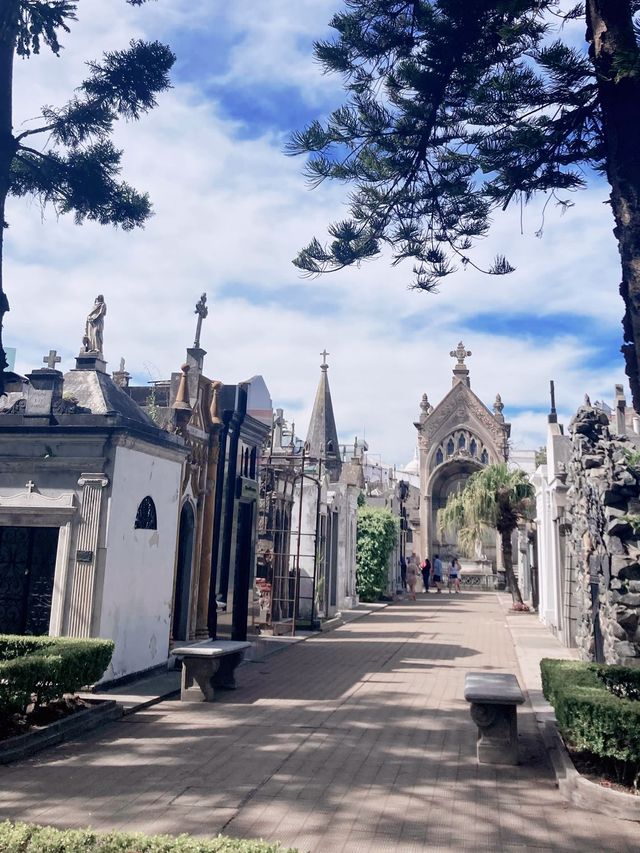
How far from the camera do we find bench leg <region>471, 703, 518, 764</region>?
693 cm

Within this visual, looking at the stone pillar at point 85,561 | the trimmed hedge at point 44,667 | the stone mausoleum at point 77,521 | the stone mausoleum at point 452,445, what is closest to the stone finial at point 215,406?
the stone mausoleum at point 77,521

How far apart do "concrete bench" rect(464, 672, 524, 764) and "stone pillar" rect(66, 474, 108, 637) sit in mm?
5104

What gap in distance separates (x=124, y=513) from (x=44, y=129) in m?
5.03

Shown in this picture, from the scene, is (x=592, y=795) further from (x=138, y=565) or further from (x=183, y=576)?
(x=183, y=576)

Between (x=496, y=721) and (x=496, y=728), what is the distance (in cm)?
6

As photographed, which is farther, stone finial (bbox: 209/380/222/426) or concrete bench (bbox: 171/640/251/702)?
stone finial (bbox: 209/380/222/426)

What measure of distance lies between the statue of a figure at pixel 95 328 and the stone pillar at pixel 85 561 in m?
2.92

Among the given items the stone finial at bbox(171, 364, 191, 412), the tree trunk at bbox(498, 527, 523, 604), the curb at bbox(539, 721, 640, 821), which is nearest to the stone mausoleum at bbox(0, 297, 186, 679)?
the stone finial at bbox(171, 364, 191, 412)

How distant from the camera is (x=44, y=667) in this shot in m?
7.26

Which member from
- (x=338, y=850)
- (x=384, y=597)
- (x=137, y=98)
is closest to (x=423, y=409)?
(x=384, y=597)

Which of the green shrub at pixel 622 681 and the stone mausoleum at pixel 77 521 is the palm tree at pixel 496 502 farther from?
the green shrub at pixel 622 681

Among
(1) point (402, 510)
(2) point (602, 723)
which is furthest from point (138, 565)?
(1) point (402, 510)

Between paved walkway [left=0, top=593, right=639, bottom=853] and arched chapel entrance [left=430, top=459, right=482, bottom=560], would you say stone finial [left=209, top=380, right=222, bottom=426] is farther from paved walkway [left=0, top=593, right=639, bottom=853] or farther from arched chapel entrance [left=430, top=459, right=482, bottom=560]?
arched chapel entrance [left=430, top=459, right=482, bottom=560]

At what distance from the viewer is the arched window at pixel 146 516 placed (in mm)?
10703
